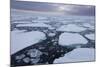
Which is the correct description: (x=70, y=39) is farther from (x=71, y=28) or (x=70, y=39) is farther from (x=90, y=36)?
(x=90, y=36)

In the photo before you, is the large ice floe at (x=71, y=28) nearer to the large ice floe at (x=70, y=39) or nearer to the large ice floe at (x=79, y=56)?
the large ice floe at (x=70, y=39)

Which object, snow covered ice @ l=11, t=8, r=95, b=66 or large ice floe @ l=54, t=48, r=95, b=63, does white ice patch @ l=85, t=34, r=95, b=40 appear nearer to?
snow covered ice @ l=11, t=8, r=95, b=66

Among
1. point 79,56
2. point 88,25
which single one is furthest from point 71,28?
point 79,56

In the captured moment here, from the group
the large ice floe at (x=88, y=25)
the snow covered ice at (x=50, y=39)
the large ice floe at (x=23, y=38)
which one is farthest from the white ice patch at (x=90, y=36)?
the large ice floe at (x=23, y=38)

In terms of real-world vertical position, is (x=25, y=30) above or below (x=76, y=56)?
above

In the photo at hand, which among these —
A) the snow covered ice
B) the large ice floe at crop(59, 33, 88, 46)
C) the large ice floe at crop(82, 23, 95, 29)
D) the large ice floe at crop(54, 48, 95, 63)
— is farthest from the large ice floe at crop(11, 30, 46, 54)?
the large ice floe at crop(82, 23, 95, 29)

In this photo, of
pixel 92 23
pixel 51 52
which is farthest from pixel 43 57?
pixel 92 23

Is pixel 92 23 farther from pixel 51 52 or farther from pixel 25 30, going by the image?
pixel 25 30
